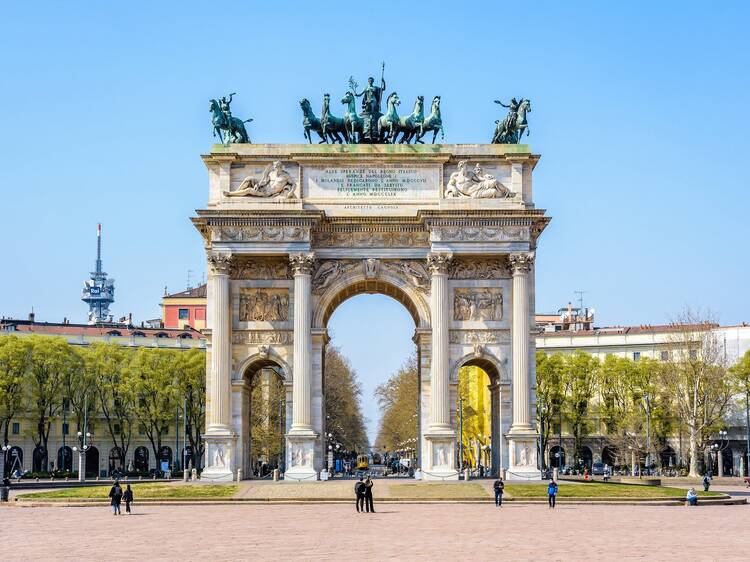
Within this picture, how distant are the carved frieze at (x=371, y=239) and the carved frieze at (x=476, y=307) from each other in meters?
3.15

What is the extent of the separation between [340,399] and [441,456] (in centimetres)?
6062

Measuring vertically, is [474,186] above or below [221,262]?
above

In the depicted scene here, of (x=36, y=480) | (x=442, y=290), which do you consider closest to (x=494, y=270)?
(x=442, y=290)

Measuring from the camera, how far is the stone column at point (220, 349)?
2357 inches

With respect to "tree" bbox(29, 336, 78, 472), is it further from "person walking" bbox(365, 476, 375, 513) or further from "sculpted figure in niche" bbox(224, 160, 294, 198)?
"person walking" bbox(365, 476, 375, 513)

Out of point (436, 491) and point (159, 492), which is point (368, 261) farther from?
point (159, 492)

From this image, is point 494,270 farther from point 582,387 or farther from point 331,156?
point 582,387

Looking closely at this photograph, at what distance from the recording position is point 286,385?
6131 centimetres

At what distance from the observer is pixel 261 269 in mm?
61812

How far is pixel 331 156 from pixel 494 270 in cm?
998

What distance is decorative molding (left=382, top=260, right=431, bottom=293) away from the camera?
61.2 meters

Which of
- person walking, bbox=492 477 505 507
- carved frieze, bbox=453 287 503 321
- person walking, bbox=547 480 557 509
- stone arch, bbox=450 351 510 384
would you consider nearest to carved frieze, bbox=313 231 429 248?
carved frieze, bbox=453 287 503 321

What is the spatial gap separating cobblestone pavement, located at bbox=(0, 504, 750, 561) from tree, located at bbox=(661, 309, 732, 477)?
41.1 meters

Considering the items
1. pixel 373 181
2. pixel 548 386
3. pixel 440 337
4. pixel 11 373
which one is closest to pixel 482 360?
pixel 440 337
